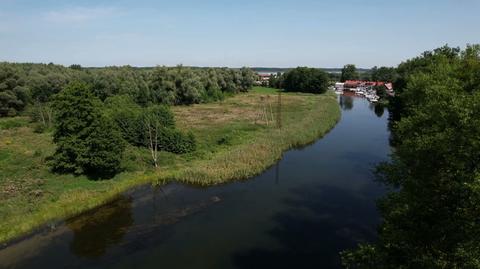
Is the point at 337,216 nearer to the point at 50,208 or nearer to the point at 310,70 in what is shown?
the point at 50,208

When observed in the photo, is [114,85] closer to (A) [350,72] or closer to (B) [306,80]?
(B) [306,80]

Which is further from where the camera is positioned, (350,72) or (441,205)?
(350,72)

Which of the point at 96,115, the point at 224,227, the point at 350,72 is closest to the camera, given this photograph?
the point at 224,227

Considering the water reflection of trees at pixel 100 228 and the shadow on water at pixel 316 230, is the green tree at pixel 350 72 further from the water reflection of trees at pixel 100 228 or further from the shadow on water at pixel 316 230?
the water reflection of trees at pixel 100 228

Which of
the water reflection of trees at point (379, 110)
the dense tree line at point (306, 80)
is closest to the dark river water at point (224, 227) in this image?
the water reflection of trees at point (379, 110)

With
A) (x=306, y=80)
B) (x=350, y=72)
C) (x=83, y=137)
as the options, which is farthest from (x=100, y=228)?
(x=350, y=72)

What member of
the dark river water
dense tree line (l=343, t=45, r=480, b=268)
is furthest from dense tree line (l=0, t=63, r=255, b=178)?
dense tree line (l=343, t=45, r=480, b=268)
